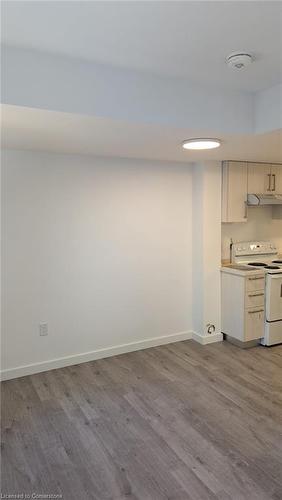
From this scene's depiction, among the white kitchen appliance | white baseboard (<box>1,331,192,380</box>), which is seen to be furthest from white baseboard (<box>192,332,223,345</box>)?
the white kitchen appliance

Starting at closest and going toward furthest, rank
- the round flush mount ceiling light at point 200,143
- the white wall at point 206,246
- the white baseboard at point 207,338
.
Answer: the round flush mount ceiling light at point 200,143, the white wall at point 206,246, the white baseboard at point 207,338

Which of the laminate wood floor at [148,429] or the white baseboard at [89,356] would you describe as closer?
the laminate wood floor at [148,429]

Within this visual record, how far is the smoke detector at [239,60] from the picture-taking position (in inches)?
81.7

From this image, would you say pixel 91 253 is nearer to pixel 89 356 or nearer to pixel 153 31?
pixel 89 356

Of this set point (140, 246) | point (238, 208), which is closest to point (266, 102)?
point (238, 208)

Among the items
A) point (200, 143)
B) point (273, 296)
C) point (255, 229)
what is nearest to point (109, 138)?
point (200, 143)

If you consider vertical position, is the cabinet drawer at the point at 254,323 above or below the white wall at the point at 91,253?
below

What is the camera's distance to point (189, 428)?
103 inches

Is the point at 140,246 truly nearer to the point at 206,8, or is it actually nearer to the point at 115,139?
the point at 115,139

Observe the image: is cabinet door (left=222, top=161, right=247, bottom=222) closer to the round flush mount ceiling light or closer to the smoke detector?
the round flush mount ceiling light

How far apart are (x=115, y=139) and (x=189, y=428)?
2307 millimetres

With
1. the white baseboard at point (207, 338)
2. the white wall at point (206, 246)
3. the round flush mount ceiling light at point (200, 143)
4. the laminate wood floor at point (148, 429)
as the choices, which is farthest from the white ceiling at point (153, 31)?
the white baseboard at point (207, 338)

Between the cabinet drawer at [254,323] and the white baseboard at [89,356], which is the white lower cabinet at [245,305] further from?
the white baseboard at [89,356]

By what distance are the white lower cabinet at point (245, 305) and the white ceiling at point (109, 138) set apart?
1392 mm
